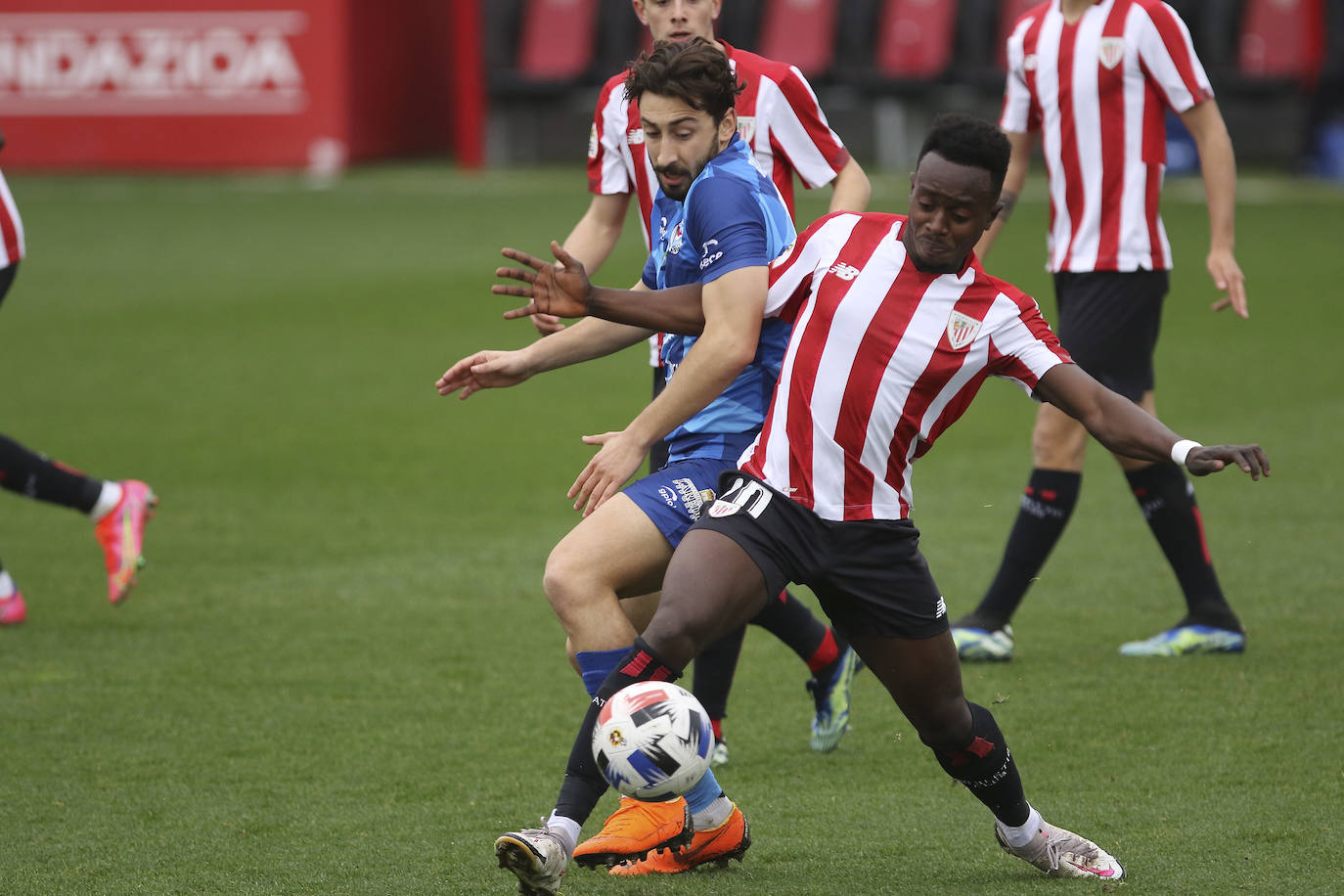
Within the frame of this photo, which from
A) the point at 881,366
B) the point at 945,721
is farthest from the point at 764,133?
the point at 945,721

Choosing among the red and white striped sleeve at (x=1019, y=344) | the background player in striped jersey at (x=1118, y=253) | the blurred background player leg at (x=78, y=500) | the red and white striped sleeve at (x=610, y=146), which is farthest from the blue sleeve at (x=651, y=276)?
the blurred background player leg at (x=78, y=500)

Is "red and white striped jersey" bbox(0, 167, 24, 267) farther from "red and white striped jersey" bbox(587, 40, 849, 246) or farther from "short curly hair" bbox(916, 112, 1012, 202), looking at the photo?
"short curly hair" bbox(916, 112, 1012, 202)

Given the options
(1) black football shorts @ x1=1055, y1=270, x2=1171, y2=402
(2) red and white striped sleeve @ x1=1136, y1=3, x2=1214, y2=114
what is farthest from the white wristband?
(2) red and white striped sleeve @ x1=1136, y1=3, x2=1214, y2=114

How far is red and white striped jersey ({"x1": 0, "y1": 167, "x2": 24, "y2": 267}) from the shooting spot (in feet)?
20.1

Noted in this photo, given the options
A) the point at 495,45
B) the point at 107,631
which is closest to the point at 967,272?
the point at 107,631

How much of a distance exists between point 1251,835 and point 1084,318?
7.11 ft

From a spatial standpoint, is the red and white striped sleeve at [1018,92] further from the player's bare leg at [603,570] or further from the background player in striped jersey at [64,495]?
the background player in striped jersey at [64,495]

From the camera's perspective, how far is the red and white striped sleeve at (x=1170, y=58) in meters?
5.60

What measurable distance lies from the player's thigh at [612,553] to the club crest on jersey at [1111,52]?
9.26 feet

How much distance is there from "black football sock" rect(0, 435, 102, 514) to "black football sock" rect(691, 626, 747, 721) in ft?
8.99

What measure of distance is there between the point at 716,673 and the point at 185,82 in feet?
71.5

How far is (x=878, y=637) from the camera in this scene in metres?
3.58

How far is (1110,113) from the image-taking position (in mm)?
5691

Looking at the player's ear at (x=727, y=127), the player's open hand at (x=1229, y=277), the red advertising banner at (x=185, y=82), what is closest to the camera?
the player's ear at (x=727, y=127)
